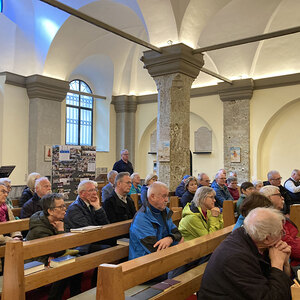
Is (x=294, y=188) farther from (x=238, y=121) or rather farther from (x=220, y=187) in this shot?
(x=238, y=121)

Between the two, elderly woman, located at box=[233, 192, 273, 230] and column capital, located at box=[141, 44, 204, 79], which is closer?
elderly woman, located at box=[233, 192, 273, 230]

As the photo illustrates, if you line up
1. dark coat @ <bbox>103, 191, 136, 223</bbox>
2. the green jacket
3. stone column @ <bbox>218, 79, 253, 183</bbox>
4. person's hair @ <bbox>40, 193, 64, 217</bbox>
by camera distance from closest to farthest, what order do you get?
person's hair @ <bbox>40, 193, 64, 217</bbox> < the green jacket < dark coat @ <bbox>103, 191, 136, 223</bbox> < stone column @ <bbox>218, 79, 253, 183</bbox>

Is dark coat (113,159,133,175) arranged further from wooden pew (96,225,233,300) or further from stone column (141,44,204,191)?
wooden pew (96,225,233,300)

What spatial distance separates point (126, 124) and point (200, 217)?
1109 cm

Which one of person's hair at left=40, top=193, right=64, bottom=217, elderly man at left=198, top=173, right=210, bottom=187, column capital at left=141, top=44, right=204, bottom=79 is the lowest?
person's hair at left=40, top=193, right=64, bottom=217

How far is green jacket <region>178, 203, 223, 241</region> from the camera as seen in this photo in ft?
14.3

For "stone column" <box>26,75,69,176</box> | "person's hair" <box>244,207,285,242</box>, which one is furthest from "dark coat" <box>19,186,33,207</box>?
"stone column" <box>26,75,69,176</box>

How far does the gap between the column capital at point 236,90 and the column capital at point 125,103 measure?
3897mm

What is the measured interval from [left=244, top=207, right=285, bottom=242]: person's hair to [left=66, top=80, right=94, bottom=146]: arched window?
39.7ft

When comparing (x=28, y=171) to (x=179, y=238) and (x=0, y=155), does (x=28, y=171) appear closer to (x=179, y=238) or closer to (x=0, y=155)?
(x=0, y=155)

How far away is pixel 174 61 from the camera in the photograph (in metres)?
8.63

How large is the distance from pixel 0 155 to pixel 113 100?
5.56m

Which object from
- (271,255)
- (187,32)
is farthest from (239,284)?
(187,32)

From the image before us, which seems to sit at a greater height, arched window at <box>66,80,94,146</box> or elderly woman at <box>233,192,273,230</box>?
arched window at <box>66,80,94,146</box>
